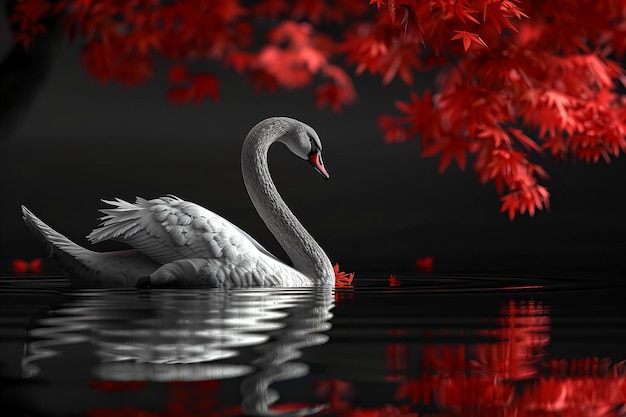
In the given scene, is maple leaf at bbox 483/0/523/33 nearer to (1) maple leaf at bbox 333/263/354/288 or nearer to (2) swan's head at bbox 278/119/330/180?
(2) swan's head at bbox 278/119/330/180

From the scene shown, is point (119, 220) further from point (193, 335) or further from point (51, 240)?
point (193, 335)

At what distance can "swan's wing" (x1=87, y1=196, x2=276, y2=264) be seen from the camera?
19.3 feet

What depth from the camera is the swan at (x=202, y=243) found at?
5832 millimetres

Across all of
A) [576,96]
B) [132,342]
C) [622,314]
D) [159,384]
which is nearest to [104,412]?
→ [159,384]

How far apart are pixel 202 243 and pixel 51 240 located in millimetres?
1055

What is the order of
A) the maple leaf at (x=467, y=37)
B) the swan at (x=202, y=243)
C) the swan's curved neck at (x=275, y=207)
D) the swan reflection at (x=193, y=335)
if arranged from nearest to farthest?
the swan reflection at (x=193, y=335) → the maple leaf at (x=467, y=37) → the swan at (x=202, y=243) → the swan's curved neck at (x=275, y=207)

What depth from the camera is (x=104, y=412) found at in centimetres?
234

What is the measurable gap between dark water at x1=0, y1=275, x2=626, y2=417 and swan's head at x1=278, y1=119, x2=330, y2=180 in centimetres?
139

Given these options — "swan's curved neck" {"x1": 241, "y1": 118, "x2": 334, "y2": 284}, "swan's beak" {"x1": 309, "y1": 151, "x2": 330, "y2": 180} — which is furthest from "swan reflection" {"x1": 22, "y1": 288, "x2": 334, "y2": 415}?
"swan's beak" {"x1": 309, "y1": 151, "x2": 330, "y2": 180}

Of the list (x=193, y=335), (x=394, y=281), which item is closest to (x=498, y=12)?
(x=394, y=281)

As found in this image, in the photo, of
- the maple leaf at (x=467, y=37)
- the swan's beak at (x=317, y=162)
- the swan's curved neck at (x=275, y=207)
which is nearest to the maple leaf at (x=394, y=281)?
the swan's curved neck at (x=275, y=207)

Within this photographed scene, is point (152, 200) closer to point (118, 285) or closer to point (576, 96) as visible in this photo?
point (118, 285)

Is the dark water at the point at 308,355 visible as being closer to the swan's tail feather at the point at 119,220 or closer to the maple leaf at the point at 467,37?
the swan's tail feather at the point at 119,220

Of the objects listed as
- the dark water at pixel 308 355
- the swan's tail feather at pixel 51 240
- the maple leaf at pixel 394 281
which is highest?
the swan's tail feather at pixel 51 240
